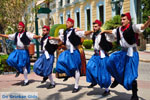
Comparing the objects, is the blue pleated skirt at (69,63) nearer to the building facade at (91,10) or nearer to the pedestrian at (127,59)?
the pedestrian at (127,59)

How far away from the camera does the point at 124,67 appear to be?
4.87 metres

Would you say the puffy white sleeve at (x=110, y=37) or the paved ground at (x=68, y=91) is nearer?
the puffy white sleeve at (x=110, y=37)

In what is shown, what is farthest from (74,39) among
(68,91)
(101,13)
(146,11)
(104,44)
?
(101,13)

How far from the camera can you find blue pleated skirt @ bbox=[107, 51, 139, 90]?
4719 mm

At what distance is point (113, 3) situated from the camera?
67.2 ft

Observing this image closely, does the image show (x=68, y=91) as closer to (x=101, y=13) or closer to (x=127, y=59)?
(x=127, y=59)

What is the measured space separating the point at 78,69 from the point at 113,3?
50.7 feet

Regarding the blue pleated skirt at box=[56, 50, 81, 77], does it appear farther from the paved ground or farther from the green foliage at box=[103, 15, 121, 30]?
the green foliage at box=[103, 15, 121, 30]

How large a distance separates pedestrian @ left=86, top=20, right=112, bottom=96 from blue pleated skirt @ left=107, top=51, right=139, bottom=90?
347 millimetres

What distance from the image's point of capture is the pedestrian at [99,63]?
5.38 metres

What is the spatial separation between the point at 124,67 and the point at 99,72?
731 millimetres

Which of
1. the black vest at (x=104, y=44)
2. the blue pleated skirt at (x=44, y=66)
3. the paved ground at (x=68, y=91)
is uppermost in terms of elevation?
the black vest at (x=104, y=44)

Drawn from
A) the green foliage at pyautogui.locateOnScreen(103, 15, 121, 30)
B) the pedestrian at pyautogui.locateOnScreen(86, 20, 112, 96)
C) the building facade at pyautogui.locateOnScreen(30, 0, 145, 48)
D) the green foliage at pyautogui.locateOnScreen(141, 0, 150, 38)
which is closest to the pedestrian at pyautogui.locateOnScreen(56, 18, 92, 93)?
the pedestrian at pyautogui.locateOnScreen(86, 20, 112, 96)

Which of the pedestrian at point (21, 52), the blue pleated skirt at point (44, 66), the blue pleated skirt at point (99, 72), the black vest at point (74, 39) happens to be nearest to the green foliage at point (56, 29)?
the pedestrian at point (21, 52)
